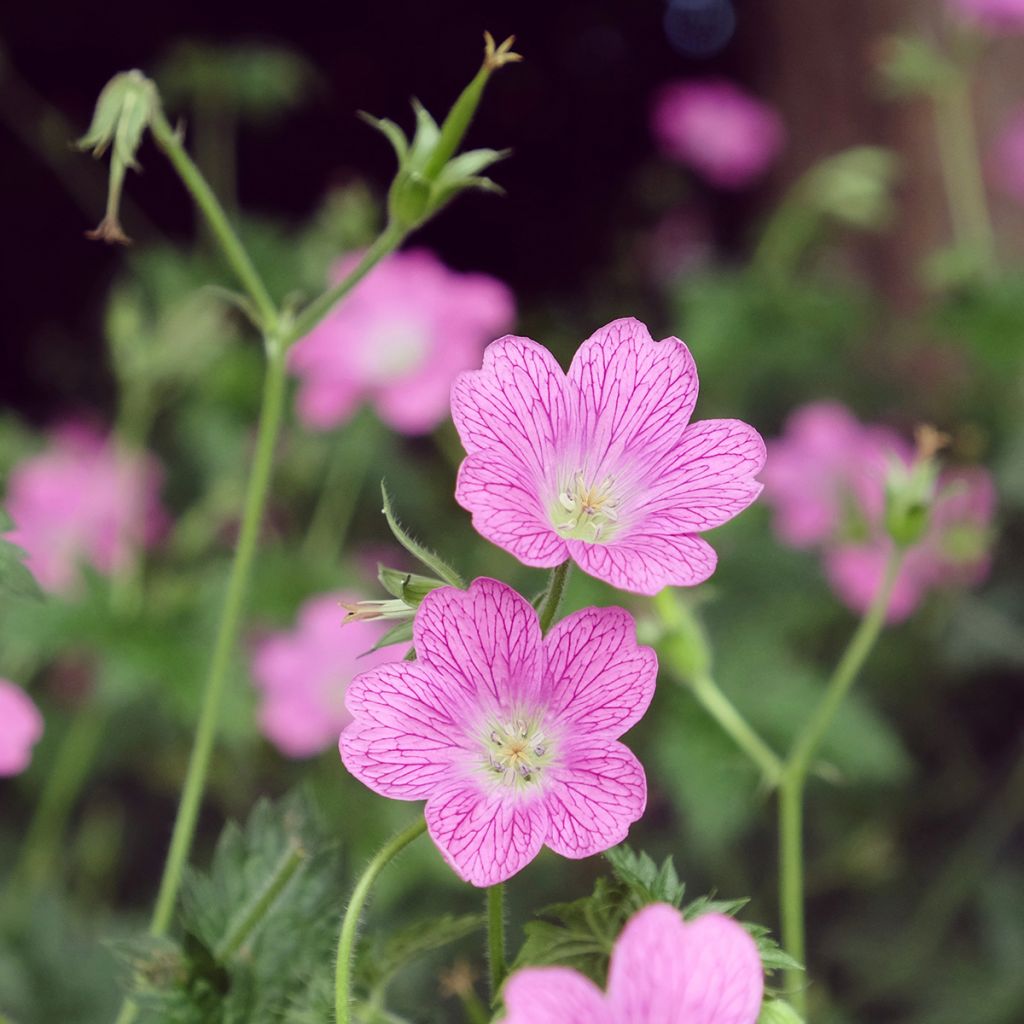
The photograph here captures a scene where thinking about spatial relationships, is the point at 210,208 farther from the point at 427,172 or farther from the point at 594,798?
the point at 594,798

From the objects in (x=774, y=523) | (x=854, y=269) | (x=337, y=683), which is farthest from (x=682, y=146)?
(x=337, y=683)

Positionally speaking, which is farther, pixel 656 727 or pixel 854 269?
pixel 854 269

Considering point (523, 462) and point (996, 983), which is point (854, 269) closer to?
point (996, 983)

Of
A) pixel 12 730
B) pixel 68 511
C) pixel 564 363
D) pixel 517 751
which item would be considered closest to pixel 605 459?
pixel 517 751

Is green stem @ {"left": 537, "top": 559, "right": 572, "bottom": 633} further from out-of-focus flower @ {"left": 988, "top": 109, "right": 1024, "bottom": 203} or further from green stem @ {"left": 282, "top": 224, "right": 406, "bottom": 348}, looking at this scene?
out-of-focus flower @ {"left": 988, "top": 109, "right": 1024, "bottom": 203}

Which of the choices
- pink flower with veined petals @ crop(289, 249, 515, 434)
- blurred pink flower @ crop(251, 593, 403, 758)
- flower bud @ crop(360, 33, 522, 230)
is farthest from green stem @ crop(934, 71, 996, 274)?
flower bud @ crop(360, 33, 522, 230)
